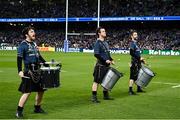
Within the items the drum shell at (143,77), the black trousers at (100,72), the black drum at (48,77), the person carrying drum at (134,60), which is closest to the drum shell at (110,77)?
the black trousers at (100,72)

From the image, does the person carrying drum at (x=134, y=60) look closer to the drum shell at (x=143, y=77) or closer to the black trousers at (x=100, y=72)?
the drum shell at (x=143, y=77)

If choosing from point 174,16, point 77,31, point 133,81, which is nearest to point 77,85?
point 133,81

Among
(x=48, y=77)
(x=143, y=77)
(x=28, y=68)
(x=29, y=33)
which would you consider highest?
(x=29, y=33)

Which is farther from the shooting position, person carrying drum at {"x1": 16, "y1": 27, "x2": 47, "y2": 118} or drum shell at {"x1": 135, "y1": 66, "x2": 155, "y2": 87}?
drum shell at {"x1": 135, "y1": 66, "x2": 155, "y2": 87}

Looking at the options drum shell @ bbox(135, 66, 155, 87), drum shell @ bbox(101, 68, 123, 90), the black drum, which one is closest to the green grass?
drum shell @ bbox(135, 66, 155, 87)

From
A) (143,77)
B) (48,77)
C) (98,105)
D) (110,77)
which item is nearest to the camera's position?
(48,77)

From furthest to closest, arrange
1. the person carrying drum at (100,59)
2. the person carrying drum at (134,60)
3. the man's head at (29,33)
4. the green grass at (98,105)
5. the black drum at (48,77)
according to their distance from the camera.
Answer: the person carrying drum at (134,60) → the person carrying drum at (100,59) → the green grass at (98,105) → the man's head at (29,33) → the black drum at (48,77)

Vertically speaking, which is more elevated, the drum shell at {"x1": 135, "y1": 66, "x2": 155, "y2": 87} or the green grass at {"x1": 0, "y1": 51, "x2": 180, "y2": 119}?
the drum shell at {"x1": 135, "y1": 66, "x2": 155, "y2": 87}

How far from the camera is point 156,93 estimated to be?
16.9 metres

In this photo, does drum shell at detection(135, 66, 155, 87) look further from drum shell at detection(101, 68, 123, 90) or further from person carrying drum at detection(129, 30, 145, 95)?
drum shell at detection(101, 68, 123, 90)

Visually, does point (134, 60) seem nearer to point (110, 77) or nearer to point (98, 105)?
point (110, 77)

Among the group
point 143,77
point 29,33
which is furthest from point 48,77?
point 143,77

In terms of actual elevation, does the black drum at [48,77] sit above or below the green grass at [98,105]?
above

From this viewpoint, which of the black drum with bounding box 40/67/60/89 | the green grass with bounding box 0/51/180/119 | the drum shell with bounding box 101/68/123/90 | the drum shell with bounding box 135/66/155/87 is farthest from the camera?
the drum shell with bounding box 135/66/155/87
